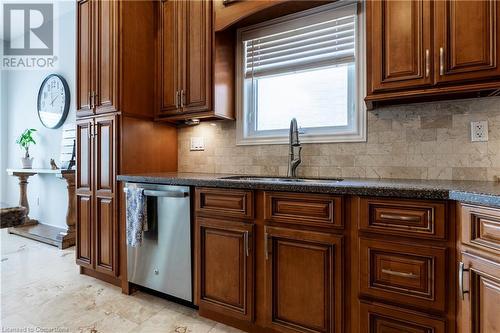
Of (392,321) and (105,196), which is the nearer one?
(392,321)

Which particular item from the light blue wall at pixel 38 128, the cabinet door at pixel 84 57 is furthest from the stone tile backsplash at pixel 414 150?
the light blue wall at pixel 38 128

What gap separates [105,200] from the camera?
2.38 meters

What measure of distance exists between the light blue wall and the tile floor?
5.03 feet

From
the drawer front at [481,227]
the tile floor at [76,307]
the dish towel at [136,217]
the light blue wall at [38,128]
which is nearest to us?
the drawer front at [481,227]

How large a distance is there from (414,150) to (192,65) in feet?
5.85

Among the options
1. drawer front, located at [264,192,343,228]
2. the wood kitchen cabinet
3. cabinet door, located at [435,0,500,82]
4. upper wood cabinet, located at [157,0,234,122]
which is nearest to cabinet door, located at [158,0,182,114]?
upper wood cabinet, located at [157,0,234,122]

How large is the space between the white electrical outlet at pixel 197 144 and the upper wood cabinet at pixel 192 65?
1.03 ft

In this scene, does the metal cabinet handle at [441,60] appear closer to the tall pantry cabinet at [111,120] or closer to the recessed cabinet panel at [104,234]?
the tall pantry cabinet at [111,120]

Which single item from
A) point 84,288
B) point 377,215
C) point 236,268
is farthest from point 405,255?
point 84,288

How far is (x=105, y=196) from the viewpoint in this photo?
7.79 feet

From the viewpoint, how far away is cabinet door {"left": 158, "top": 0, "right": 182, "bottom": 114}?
94.4 inches

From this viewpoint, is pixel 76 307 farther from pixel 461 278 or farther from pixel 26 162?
pixel 26 162

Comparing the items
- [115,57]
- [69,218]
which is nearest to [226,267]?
[115,57]

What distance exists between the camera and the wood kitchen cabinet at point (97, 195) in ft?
7.60
